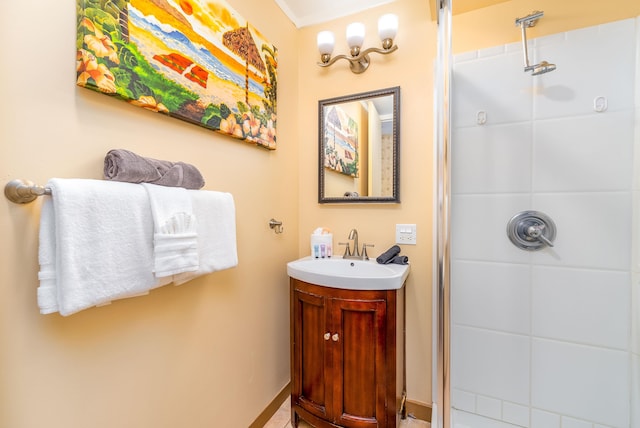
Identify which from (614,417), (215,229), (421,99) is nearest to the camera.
Answer: (215,229)

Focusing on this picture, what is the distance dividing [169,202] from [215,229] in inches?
8.6

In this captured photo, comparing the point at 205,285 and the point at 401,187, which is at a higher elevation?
the point at 401,187

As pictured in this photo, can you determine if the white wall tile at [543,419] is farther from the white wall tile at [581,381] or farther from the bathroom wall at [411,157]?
the bathroom wall at [411,157]

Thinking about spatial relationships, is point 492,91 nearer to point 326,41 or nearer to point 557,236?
point 557,236

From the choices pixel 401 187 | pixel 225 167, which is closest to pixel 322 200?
pixel 401 187

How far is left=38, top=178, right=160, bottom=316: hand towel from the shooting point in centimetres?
65

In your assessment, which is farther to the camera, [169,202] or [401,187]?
[401,187]

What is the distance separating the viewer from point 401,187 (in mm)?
1575

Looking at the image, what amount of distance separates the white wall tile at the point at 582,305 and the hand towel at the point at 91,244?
1587mm

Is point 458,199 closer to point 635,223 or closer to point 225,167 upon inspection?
point 635,223

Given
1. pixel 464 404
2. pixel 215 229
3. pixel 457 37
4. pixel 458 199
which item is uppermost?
pixel 457 37

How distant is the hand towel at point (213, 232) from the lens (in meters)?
0.98

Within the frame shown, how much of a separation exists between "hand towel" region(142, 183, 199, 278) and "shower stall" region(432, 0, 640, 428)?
925mm

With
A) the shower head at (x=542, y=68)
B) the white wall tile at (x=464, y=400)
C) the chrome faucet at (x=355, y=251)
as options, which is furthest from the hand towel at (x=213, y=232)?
the shower head at (x=542, y=68)
